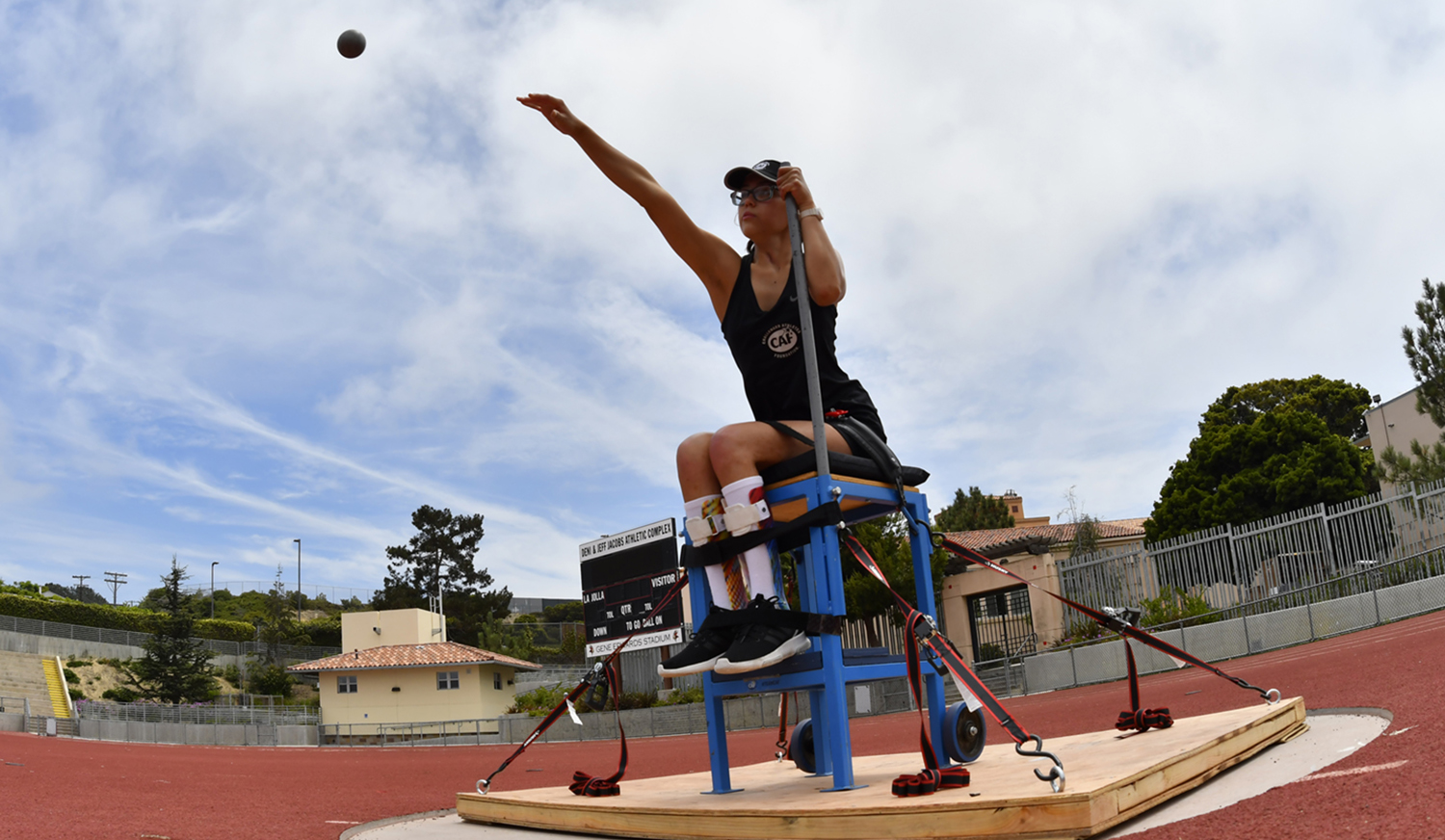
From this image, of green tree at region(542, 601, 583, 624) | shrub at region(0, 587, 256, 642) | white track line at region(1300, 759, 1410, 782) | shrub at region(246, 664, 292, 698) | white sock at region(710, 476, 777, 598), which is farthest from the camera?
green tree at region(542, 601, 583, 624)

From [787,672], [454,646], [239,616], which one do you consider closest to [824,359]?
[787,672]

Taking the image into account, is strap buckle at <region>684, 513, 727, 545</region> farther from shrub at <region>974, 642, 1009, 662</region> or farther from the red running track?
shrub at <region>974, 642, 1009, 662</region>

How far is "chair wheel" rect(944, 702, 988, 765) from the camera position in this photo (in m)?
2.95

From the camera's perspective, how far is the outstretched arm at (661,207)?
Result: 3.51m

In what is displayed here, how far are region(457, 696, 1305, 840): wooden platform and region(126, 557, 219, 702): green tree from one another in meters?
45.1

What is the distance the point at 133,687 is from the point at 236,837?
49.0m

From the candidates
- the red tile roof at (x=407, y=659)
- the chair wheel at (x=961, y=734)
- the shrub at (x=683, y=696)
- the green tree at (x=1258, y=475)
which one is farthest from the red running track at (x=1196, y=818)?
the red tile roof at (x=407, y=659)

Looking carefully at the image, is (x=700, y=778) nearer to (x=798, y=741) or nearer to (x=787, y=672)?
(x=798, y=741)

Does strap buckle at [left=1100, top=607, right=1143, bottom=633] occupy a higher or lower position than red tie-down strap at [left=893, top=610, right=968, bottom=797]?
higher

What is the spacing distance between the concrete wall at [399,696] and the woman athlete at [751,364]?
39.4 m

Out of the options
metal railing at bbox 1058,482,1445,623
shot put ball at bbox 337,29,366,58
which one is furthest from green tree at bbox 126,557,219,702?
shot put ball at bbox 337,29,366,58

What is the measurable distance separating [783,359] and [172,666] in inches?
1838

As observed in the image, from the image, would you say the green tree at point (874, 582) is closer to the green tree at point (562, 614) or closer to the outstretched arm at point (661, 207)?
the outstretched arm at point (661, 207)

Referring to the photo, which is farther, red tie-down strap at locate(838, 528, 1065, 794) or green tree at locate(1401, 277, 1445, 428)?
green tree at locate(1401, 277, 1445, 428)
